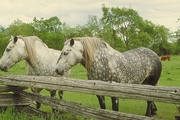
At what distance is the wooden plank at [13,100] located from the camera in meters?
6.66

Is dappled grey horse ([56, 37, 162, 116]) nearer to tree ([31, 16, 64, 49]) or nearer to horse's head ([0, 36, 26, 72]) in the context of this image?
horse's head ([0, 36, 26, 72])

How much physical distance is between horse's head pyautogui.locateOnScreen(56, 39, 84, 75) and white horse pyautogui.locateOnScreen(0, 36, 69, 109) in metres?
1.24

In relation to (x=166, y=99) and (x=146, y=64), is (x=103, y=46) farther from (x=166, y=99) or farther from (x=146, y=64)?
(x=166, y=99)

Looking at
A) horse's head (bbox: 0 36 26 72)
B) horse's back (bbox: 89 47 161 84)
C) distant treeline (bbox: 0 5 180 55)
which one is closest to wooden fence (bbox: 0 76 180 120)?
horse's head (bbox: 0 36 26 72)

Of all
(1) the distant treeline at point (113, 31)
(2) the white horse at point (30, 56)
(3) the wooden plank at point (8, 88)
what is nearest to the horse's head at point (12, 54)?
(2) the white horse at point (30, 56)

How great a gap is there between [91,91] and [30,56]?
2.82 metres

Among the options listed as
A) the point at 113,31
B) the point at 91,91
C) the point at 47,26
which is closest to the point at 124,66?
the point at 91,91

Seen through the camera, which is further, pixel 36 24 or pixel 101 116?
pixel 36 24

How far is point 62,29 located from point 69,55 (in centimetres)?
6246

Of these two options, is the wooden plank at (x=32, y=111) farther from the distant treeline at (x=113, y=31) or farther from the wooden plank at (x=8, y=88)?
the distant treeline at (x=113, y=31)

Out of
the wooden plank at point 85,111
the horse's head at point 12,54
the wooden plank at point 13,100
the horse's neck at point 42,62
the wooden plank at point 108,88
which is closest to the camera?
the wooden plank at point 108,88

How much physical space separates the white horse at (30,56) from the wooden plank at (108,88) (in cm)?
60

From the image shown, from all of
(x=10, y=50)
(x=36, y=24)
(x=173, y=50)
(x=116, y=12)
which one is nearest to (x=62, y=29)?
Answer: (x=36, y=24)

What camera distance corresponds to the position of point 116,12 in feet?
184
